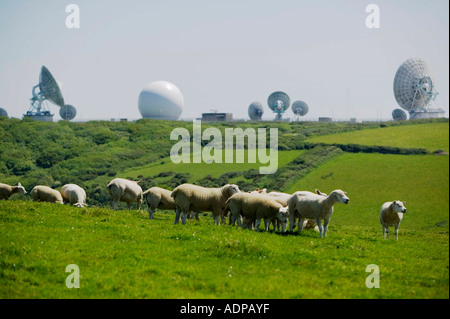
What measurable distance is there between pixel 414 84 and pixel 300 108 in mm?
54970

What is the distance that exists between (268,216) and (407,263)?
6.79 meters

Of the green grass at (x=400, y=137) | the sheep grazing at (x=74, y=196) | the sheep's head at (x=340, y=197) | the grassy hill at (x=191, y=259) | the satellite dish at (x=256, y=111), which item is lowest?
the grassy hill at (x=191, y=259)

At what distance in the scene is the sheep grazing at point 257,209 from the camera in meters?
21.7

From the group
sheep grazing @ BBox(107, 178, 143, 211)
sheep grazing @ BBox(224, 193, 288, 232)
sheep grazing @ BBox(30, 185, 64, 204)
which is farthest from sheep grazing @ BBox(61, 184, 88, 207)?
sheep grazing @ BBox(224, 193, 288, 232)

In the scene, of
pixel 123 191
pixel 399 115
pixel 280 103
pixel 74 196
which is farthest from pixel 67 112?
pixel 123 191

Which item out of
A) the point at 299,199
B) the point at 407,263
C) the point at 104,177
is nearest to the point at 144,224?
the point at 299,199

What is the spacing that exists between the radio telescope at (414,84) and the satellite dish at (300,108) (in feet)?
165

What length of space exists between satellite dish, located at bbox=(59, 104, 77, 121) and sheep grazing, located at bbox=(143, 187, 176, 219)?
14850 centimetres

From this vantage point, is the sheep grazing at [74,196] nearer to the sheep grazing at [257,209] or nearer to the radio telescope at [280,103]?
the sheep grazing at [257,209]

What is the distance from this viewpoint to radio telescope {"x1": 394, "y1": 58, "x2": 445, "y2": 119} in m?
118

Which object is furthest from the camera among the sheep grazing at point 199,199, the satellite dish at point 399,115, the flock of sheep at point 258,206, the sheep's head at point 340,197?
the satellite dish at point 399,115

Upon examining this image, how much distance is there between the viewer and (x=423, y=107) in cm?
12888

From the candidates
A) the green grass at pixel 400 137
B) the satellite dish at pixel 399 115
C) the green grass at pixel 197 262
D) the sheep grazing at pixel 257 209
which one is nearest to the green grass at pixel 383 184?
the green grass at pixel 400 137

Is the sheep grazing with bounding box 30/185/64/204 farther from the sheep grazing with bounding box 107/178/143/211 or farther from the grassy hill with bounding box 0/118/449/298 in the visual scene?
the grassy hill with bounding box 0/118/449/298
